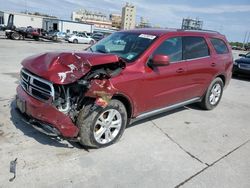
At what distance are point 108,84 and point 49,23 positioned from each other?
59.4 metres

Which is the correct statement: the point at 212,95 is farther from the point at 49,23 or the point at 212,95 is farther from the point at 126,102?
the point at 49,23

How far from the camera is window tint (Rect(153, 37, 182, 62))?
4.31m

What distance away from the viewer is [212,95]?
6051 mm

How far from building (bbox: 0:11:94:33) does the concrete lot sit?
54.0 meters

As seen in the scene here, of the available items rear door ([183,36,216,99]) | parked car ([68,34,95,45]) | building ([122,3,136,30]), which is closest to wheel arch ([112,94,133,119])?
rear door ([183,36,216,99])

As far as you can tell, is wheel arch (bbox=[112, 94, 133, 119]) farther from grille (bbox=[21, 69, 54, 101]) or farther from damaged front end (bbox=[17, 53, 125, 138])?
grille (bbox=[21, 69, 54, 101])

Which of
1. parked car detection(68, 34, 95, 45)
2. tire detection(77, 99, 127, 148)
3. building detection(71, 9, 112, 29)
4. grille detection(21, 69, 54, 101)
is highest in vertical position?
building detection(71, 9, 112, 29)

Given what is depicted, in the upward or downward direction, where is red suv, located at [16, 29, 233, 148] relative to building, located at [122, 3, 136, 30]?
downward

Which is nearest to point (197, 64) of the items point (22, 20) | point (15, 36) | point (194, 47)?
point (194, 47)

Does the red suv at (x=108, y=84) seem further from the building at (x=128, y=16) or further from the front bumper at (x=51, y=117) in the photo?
the building at (x=128, y=16)

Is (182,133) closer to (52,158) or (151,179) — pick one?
(151,179)

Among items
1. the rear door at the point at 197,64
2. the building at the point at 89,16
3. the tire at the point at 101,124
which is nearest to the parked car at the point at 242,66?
the rear door at the point at 197,64

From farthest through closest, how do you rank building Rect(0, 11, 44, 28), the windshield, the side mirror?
building Rect(0, 11, 44, 28)
the windshield
the side mirror

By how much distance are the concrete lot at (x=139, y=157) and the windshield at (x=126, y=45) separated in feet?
4.48
